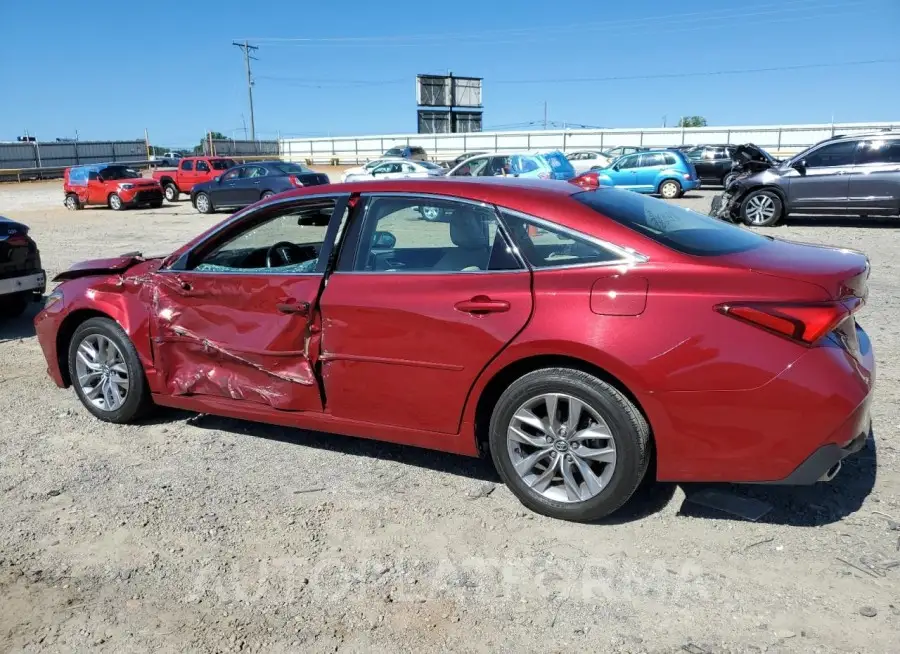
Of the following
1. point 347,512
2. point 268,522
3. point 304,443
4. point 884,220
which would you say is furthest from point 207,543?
point 884,220

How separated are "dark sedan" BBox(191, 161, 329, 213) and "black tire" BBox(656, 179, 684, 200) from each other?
10.6 m

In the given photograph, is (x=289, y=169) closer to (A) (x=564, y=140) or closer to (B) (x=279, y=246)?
(B) (x=279, y=246)

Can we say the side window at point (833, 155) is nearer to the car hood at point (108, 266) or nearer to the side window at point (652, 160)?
the side window at point (652, 160)

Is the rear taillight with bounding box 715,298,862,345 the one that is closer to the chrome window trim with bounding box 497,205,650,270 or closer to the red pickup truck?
the chrome window trim with bounding box 497,205,650,270

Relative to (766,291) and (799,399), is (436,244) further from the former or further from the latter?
(799,399)

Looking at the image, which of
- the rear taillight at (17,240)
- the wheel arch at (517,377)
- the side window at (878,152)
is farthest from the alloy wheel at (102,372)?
the side window at (878,152)

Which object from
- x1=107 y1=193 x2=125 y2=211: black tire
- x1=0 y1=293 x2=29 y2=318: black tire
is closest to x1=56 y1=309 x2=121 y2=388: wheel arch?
x1=0 y1=293 x2=29 y2=318: black tire

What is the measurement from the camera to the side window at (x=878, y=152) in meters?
13.5

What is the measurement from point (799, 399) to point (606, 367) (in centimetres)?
77

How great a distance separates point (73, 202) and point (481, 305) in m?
27.2

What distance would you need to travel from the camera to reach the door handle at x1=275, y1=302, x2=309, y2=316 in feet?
12.8

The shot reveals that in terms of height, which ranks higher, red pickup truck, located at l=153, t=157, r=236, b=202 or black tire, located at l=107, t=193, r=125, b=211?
red pickup truck, located at l=153, t=157, r=236, b=202

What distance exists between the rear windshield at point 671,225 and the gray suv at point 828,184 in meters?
10.8

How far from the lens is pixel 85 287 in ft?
15.8
